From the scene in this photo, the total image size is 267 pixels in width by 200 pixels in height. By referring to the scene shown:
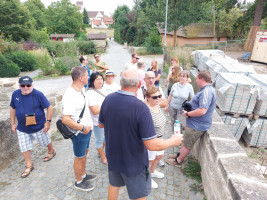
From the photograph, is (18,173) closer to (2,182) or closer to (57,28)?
(2,182)

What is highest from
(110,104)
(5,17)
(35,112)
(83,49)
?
(5,17)

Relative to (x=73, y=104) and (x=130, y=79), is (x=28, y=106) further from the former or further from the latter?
(x=130, y=79)

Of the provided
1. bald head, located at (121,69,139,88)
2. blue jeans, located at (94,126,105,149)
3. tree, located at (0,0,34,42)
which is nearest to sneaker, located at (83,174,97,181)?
blue jeans, located at (94,126,105,149)

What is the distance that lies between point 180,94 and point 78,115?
2.38 meters

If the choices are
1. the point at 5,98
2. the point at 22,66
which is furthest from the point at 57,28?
the point at 5,98

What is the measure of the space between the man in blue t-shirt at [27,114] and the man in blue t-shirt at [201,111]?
2.66 meters

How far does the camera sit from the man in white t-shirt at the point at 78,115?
251 centimetres

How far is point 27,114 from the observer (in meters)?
3.20

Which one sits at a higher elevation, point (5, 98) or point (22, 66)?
point (5, 98)

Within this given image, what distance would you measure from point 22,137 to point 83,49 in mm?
27576

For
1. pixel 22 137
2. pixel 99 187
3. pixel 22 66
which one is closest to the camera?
pixel 99 187

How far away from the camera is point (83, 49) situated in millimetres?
28734

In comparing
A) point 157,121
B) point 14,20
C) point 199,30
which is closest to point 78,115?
point 157,121

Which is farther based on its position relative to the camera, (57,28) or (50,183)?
(57,28)
